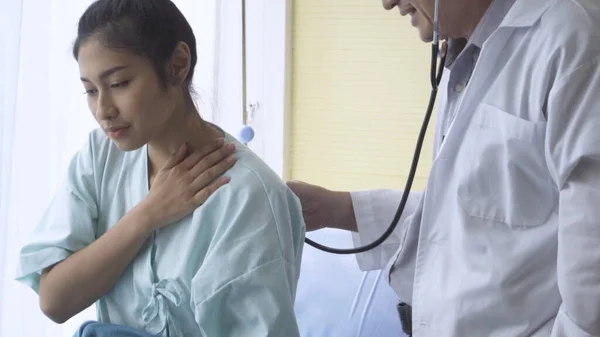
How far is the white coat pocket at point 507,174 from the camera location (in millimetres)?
1057

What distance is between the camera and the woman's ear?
111 centimetres

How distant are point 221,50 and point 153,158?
3.84 ft

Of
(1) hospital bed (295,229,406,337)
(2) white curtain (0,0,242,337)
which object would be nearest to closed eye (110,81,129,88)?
(2) white curtain (0,0,242,337)

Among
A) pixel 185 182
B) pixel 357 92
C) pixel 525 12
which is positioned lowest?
pixel 357 92

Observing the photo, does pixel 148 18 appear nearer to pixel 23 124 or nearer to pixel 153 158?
pixel 153 158

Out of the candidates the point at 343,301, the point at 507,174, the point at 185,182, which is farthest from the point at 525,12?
the point at 343,301

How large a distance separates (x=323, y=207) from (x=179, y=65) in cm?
58

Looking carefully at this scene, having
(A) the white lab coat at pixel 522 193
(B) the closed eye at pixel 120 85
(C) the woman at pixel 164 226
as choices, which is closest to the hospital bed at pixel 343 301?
(A) the white lab coat at pixel 522 193

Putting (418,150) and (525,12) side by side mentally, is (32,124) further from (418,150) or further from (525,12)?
(525,12)

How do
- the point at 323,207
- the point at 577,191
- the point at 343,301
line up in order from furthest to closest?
the point at 343,301
the point at 323,207
the point at 577,191

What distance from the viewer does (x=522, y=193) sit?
1067mm

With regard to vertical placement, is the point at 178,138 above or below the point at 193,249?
above

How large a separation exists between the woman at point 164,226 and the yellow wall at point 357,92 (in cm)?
153

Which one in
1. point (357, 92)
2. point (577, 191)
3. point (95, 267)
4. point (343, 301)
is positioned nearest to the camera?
point (577, 191)
